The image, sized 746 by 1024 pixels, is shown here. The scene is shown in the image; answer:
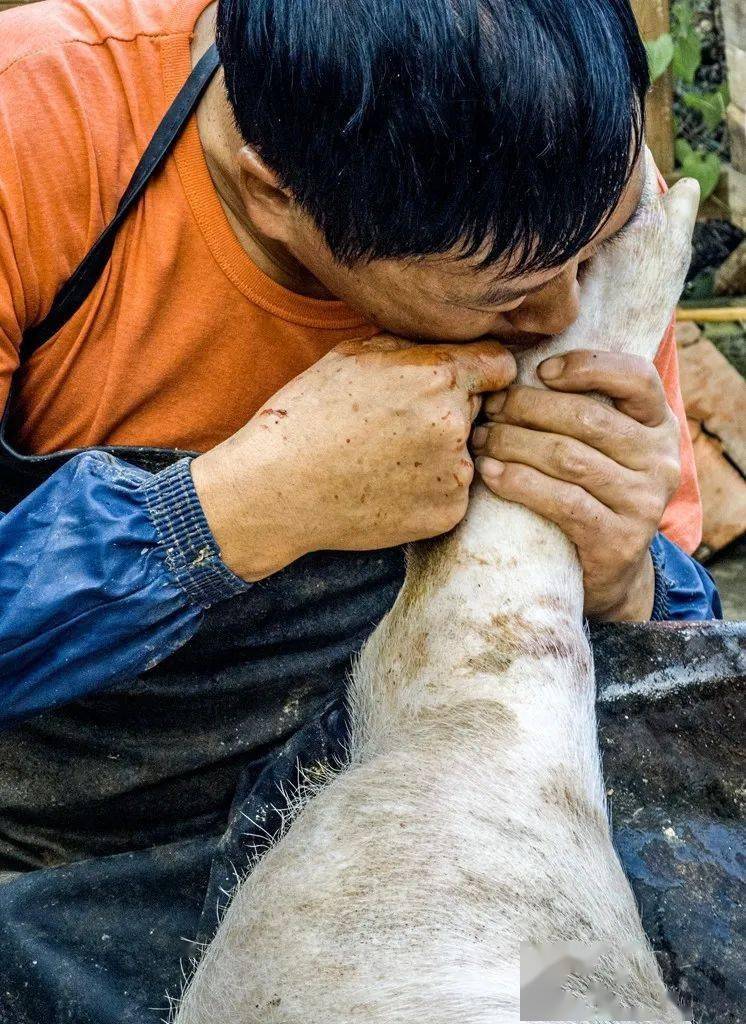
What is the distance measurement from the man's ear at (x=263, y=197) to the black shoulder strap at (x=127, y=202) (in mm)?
149

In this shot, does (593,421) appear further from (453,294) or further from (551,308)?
(453,294)

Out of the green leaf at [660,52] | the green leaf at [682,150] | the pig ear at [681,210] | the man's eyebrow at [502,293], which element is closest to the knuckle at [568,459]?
the man's eyebrow at [502,293]

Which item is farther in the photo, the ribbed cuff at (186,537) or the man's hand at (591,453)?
the man's hand at (591,453)

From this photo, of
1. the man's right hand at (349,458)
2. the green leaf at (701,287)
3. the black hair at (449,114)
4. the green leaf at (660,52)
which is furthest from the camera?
the green leaf at (701,287)

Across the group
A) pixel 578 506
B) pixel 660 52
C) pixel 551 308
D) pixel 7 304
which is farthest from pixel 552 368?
pixel 660 52

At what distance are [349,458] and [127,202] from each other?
1.52ft

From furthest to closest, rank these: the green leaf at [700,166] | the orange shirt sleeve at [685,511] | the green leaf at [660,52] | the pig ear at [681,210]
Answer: the green leaf at [700,166], the green leaf at [660,52], the orange shirt sleeve at [685,511], the pig ear at [681,210]

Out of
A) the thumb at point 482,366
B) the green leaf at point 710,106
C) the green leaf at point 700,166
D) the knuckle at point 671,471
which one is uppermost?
the thumb at point 482,366

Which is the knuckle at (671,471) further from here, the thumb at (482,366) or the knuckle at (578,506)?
the thumb at (482,366)

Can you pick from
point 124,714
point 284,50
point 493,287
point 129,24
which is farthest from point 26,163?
point 124,714

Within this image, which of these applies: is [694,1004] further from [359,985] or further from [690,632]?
[690,632]

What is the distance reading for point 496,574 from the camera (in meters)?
1.42

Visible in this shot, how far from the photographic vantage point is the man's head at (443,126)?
1.06 meters

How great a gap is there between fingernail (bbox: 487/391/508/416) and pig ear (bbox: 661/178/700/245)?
34 cm
